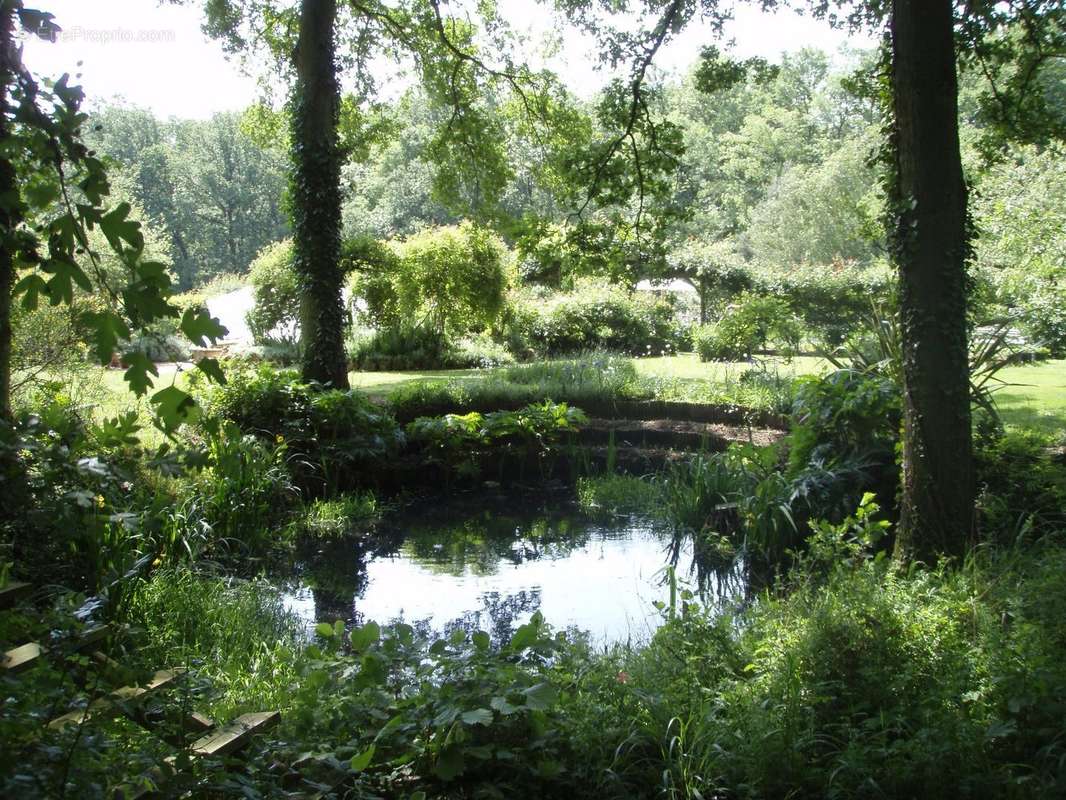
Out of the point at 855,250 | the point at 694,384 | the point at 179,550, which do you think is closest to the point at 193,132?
the point at 855,250

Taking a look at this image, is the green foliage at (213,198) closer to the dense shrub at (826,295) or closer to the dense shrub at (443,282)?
the dense shrub at (443,282)

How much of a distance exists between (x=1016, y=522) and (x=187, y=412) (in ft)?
17.7

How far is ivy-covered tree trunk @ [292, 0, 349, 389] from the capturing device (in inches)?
367

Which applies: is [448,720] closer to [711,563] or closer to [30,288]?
[30,288]

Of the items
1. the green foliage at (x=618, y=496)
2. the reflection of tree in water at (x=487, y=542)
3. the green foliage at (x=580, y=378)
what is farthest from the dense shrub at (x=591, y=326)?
the reflection of tree in water at (x=487, y=542)

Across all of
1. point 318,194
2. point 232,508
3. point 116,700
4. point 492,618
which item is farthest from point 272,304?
point 116,700

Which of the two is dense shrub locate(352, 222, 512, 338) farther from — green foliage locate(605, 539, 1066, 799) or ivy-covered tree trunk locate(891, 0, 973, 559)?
green foliage locate(605, 539, 1066, 799)

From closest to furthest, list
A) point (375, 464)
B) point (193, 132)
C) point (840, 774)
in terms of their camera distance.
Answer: point (840, 774), point (375, 464), point (193, 132)

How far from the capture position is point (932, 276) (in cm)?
463

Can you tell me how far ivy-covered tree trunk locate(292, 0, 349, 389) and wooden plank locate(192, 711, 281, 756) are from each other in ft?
20.7

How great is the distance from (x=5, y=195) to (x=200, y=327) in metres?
0.46

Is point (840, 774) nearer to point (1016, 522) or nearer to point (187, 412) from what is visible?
point (187, 412)

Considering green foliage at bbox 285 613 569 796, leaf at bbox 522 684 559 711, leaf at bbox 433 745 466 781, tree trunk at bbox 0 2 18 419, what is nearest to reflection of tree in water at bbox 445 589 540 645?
green foliage at bbox 285 613 569 796

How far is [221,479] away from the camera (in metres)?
6.43
